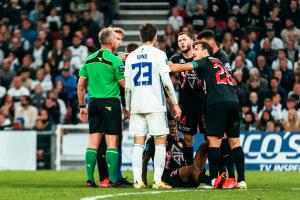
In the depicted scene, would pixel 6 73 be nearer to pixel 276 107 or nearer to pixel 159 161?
pixel 276 107

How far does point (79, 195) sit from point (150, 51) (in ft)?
8.01

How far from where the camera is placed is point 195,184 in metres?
14.9

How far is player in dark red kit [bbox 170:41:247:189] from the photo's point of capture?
14281mm

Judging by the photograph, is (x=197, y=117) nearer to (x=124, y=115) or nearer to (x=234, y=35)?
(x=124, y=115)

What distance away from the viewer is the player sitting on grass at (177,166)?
583 inches

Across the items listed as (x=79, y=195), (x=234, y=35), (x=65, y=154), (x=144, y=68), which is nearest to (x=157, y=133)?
(x=144, y=68)

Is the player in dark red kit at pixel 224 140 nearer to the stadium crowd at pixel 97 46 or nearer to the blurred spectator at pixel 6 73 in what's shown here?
the stadium crowd at pixel 97 46

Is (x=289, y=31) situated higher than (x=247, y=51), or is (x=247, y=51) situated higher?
(x=289, y=31)

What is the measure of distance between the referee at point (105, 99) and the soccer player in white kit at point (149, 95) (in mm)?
609

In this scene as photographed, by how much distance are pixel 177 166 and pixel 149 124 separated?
111 centimetres

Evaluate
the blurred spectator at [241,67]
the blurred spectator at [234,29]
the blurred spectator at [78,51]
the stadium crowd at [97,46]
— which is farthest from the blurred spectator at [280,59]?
the blurred spectator at [78,51]

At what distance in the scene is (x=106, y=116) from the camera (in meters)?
15.2

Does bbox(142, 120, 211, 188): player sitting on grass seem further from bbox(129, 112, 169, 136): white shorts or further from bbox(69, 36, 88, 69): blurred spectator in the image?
bbox(69, 36, 88, 69): blurred spectator

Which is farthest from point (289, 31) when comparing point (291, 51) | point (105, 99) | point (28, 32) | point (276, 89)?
point (105, 99)
